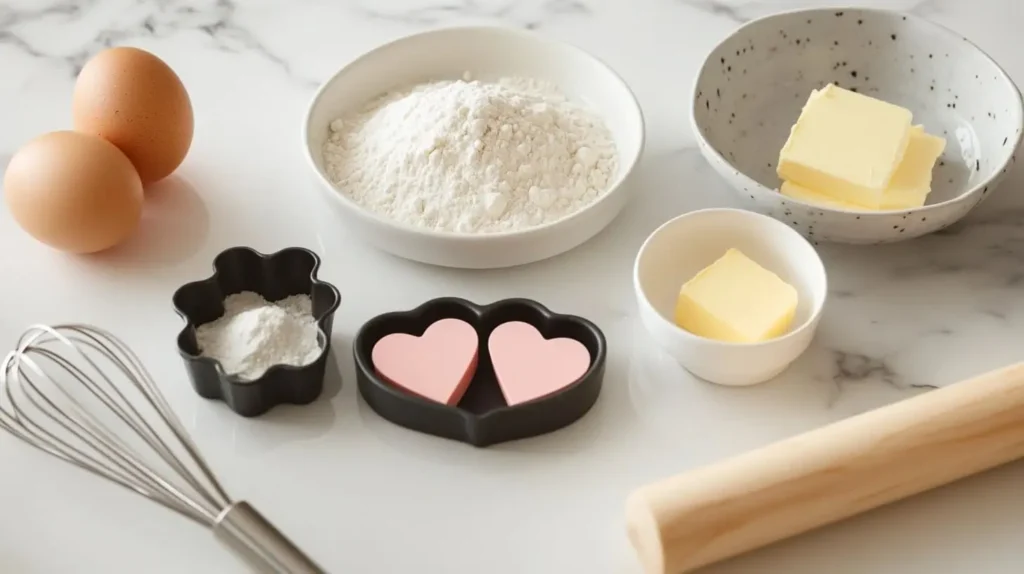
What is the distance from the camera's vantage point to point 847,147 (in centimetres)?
85

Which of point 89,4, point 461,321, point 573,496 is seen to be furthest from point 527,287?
point 89,4

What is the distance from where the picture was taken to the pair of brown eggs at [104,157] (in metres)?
0.81

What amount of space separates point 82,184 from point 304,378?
0.76 feet

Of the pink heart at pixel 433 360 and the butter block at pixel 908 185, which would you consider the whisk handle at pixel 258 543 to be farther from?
the butter block at pixel 908 185

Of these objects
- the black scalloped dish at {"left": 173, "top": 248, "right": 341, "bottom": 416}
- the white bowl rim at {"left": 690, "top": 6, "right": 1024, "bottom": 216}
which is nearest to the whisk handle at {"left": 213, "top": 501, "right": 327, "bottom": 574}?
the black scalloped dish at {"left": 173, "top": 248, "right": 341, "bottom": 416}

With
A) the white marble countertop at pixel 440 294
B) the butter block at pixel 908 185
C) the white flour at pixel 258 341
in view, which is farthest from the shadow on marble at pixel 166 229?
the butter block at pixel 908 185

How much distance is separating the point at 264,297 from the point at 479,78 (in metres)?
0.31

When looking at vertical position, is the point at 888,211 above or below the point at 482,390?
above

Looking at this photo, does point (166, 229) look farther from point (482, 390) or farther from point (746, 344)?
point (746, 344)

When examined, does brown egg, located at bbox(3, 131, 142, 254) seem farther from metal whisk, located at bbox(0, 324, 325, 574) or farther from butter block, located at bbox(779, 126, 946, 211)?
butter block, located at bbox(779, 126, 946, 211)

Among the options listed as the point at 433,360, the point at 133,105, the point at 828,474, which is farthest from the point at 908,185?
the point at 133,105

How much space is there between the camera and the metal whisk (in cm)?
65

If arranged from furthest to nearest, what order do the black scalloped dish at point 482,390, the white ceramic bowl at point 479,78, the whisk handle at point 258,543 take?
the white ceramic bowl at point 479,78, the black scalloped dish at point 482,390, the whisk handle at point 258,543

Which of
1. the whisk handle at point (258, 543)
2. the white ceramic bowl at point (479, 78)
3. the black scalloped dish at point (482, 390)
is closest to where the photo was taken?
the whisk handle at point (258, 543)
